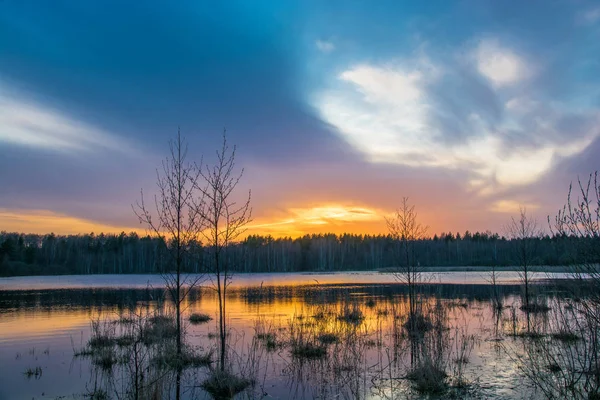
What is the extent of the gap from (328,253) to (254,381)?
128529 millimetres

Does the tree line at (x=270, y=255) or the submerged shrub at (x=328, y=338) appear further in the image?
the tree line at (x=270, y=255)

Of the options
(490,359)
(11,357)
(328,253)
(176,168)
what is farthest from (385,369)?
(328,253)

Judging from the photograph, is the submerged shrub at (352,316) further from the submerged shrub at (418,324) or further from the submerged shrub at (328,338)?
the submerged shrub at (328,338)

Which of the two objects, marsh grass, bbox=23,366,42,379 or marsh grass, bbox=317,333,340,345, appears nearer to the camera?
marsh grass, bbox=23,366,42,379

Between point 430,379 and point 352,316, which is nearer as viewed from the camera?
point 430,379

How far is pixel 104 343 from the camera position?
47.8 feet

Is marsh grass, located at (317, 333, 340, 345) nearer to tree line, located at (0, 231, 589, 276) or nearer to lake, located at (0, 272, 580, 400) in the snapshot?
lake, located at (0, 272, 580, 400)

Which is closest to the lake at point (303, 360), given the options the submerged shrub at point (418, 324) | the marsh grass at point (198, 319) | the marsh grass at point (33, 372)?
the marsh grass at point (33, 372)

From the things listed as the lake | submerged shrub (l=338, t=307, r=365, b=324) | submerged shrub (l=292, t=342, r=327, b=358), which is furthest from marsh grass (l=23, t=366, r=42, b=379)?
submerged shrub (l=338, t=307, r=365, b=324)

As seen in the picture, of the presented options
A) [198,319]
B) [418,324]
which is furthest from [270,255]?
[418,324]

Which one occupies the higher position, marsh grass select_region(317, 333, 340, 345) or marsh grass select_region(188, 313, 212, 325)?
marsh grass select_region(317, 333, 340, 345)

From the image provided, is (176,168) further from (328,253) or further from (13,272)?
(328,253)

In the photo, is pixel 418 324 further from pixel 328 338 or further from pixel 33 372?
pixel 33 372

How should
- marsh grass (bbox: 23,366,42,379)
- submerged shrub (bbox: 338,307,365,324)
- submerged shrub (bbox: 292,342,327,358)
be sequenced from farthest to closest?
submerged shrub (bbox: 338,307,365,324) < submerged shrub (bbox: 292,342,327,358) < marsh grass (bbox: 23,366,42,379)
